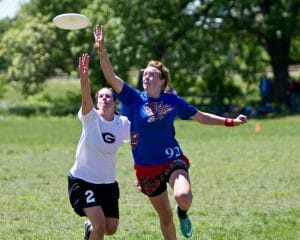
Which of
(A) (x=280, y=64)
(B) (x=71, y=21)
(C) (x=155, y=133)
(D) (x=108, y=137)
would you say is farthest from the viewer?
(A) (x=280, y=64)

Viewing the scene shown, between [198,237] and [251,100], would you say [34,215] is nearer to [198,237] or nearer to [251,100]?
[198,237]

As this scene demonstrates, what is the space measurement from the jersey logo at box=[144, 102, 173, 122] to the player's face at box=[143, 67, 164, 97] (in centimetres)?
13

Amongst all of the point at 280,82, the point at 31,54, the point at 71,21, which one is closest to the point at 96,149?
the point at 71,21

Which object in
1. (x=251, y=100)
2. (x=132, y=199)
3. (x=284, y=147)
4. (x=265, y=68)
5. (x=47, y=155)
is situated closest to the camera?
(x=132, y=199)

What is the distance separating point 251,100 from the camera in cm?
3916

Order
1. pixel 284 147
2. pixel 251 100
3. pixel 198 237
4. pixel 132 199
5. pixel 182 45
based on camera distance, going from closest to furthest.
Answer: pixel 198 237 < pixel 132 199 < pixel 284 147 < pixel 182 45 < pixel 251 100

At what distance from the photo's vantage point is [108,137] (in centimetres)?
757

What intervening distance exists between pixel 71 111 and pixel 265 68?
9.99 metres

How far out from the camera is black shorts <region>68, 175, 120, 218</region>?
7.48 meters

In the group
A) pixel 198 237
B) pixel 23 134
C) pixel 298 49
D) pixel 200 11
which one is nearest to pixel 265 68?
pixel 298 49

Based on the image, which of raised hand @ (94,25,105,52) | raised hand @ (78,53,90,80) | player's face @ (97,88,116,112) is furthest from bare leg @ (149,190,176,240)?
raised hand @ (94,25,105,52)

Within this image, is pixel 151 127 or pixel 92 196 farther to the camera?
pixel 151 127

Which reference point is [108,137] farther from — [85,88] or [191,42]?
[191,42]

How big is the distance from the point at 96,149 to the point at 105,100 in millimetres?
452
